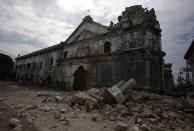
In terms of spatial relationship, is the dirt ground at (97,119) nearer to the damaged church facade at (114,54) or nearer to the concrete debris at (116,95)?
the concrete debris at (116,95)

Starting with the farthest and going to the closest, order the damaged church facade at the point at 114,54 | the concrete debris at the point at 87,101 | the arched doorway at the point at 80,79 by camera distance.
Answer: the arched doorway at the point at 80,79, the damaged church facade at the point at 114,54, the concrete debris at the point at 87,101

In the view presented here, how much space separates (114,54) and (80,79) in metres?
5.19

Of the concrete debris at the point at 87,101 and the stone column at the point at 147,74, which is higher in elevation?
the stone column at the point at 147,74

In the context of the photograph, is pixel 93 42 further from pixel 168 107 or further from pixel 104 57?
pixel 168 107

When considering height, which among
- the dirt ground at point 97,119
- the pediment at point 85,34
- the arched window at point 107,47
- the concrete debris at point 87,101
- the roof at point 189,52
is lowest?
the dirt ground at point 97,119

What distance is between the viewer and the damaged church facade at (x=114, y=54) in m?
12.6

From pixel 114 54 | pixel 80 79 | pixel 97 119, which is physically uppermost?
pixel 114 54

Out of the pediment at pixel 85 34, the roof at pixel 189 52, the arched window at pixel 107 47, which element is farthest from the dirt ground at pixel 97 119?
the pediment at pixel 85 34

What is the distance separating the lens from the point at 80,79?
57.1 ft

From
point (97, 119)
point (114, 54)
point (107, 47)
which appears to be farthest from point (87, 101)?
point (107, 47)

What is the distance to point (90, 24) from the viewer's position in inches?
727

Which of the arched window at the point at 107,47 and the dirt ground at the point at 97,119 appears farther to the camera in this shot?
the arched window at the point at 107,47

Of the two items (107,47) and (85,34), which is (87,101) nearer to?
(107,47)

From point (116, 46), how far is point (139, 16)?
330 centimetres
